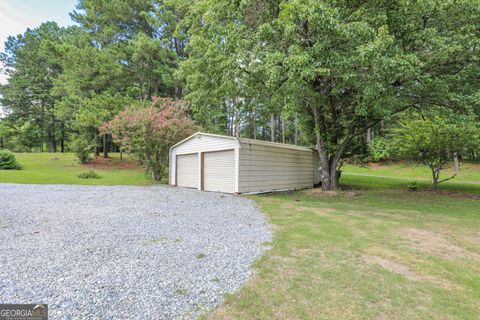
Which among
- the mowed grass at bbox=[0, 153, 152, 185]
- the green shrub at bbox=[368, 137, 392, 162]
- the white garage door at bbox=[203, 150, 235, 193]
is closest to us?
the green shrub at bbox=[368, 137, 392, 162]

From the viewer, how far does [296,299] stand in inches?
86.0

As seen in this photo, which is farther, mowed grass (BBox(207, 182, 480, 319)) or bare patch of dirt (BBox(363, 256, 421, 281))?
bare patch of dirt (BBox(363, 256, 421, 281))

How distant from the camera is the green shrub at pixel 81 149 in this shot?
17266 millimetres

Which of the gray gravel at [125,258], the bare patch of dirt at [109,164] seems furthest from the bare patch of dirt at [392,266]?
the bare patch of dirt at [109,164]

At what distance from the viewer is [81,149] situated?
1741 centimetres

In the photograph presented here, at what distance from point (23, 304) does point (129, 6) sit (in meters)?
23.4

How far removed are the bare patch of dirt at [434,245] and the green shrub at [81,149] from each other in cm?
1960

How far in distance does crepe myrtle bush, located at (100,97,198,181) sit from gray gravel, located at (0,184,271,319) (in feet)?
20.8

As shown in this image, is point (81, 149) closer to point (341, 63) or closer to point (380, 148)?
point (341, 63)

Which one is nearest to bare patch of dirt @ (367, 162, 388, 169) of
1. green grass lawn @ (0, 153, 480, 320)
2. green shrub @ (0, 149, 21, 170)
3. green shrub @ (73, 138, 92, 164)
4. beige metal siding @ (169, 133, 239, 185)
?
green grass lawn @ (0, 153, 480, 320)

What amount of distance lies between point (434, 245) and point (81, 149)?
20.1 meters

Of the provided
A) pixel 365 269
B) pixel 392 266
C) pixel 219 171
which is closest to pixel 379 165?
pixel 219 171

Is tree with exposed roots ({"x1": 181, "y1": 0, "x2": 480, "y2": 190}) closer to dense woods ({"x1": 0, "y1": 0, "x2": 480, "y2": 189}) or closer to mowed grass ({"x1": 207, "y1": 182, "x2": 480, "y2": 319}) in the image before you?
dense woods ({"x1": 0, "y1": 0, "x2": 480, "y2": 189})

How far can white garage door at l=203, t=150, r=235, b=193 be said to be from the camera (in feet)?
30.5
